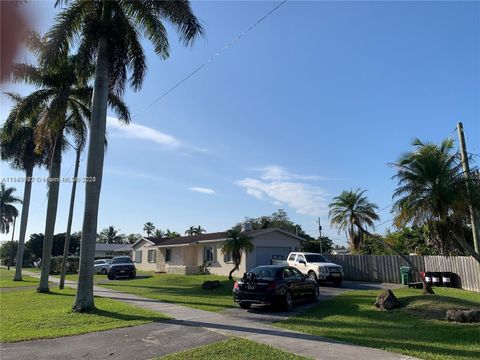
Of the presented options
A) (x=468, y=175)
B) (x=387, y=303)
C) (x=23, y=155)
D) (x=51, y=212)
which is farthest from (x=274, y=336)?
(x=23, y=155)

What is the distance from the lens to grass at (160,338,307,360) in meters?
7.61

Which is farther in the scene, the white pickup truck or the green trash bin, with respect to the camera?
the green trash bin

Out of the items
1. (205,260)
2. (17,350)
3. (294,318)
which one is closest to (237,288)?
(294,318)

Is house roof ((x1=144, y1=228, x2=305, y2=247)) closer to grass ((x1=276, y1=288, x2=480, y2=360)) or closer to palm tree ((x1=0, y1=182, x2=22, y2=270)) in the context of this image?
grass ((x1=276, y1=288, x2=480, y2=360))

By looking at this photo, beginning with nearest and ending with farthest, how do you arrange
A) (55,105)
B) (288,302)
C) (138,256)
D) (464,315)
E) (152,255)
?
(464,315) < (288,302) < (55,105) < (152,255) < (138,256)

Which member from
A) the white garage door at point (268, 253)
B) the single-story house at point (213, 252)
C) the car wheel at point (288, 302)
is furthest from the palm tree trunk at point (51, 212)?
the white garage door at point (268, 253)

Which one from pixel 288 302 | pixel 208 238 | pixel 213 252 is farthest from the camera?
pixel 208 238

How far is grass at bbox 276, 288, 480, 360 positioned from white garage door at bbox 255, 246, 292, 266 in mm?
14832

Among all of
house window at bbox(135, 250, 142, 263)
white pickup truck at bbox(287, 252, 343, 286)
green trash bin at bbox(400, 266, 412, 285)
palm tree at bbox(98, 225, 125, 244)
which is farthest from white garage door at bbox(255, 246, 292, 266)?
palm tree at bbox(98, 225, 125, 244)

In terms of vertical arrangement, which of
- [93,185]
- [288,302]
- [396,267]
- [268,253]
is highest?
[93,185]

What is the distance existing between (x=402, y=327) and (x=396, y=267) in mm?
16448

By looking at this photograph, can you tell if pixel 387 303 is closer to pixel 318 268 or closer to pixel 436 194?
pixel 436 194

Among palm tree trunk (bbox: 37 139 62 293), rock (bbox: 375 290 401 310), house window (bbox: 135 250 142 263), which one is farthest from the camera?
house window (bbox: 135 250 142 263)

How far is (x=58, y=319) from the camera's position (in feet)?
38.9
